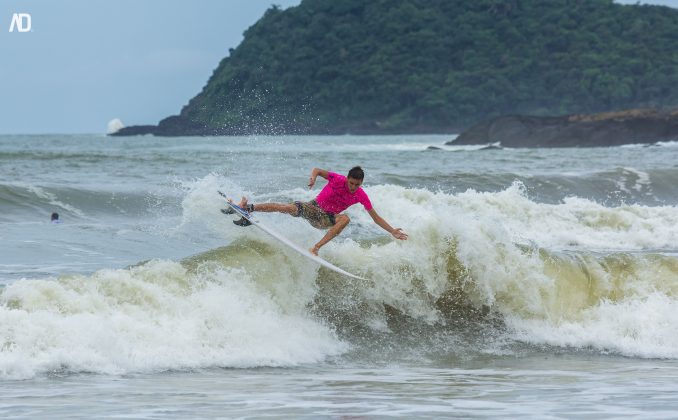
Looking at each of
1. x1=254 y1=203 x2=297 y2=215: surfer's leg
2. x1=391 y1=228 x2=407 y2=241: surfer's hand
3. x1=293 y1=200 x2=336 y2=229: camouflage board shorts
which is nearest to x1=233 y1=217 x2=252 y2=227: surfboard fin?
x1=254 y1=203 x2=297 y2=215: surfer's leg

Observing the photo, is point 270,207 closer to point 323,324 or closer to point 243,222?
point 243,222

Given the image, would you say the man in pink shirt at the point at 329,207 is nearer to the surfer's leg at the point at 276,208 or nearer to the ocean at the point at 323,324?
the surfer's leg at the point at 276,208

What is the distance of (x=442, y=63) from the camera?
517ft

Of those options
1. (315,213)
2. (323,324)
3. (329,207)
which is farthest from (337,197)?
(323,324)

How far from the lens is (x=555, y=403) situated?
8.00 m

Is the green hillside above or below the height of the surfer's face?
above

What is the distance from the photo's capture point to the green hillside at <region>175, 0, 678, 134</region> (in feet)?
468

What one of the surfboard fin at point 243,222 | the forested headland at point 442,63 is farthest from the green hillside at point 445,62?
the surfboard fin at point 243,222

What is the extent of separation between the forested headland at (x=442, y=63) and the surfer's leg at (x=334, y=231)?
115345mm

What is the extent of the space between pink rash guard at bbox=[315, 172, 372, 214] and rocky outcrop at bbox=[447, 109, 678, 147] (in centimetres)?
6516

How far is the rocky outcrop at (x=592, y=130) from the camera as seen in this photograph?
7469 cm

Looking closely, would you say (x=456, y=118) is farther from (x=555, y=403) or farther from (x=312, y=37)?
(x=555, y=403)

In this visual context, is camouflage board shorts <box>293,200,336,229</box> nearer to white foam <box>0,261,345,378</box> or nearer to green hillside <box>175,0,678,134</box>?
white foam <box>0,261,345,378</box>

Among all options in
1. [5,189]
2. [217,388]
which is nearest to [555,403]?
[217,388]
